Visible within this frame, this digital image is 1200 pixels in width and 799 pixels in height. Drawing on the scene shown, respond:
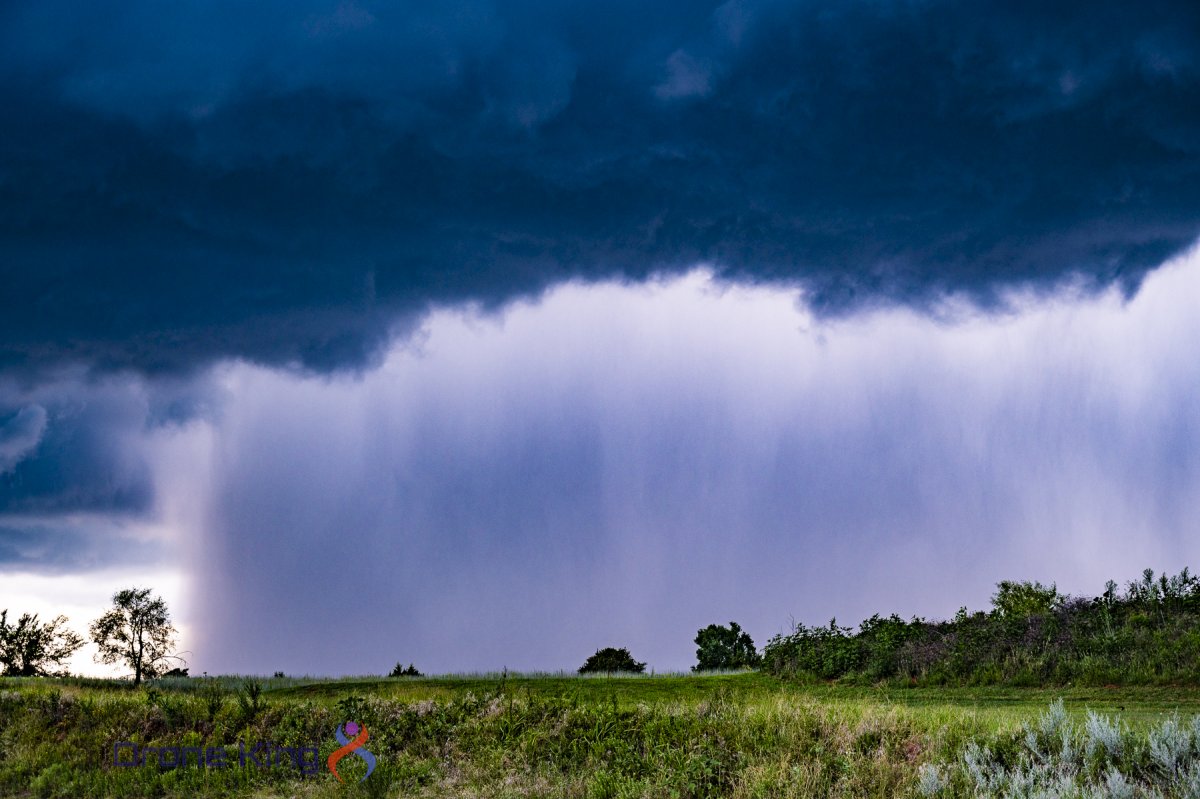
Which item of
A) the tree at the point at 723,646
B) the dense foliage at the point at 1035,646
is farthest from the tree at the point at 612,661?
the dense foliage at the point at 1035,646

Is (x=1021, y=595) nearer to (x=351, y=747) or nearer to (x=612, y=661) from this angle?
(x=612, y=661)

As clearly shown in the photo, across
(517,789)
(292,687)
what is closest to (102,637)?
(292,687)

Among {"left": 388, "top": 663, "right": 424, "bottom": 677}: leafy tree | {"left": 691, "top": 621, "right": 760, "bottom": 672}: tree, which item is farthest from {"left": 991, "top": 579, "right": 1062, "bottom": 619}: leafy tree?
{"left": 388, "top": 663, "right": 424, "bottom": 677}: leafy tree

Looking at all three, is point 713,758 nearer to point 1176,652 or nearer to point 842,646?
point 1176,652

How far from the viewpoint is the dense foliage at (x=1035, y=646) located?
2170 centimetres

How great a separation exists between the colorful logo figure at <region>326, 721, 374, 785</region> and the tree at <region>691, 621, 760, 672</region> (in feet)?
119

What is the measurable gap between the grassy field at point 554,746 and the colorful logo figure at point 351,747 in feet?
0.40

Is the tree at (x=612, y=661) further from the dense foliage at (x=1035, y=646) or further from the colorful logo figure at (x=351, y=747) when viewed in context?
the colorful logo figure at (x=351, y=747)

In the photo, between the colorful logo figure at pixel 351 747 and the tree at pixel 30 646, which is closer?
the colorful logo figure at pixel 351 747

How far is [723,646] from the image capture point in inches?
1973

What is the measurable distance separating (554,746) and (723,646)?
39.1 meters

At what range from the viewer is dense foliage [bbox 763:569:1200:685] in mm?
Answer: 21703

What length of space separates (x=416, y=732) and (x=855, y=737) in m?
6.73

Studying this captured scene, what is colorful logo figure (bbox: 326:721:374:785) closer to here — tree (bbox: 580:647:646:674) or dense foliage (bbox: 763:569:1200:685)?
dense foliage (bbox: 763:569:1200:685)
